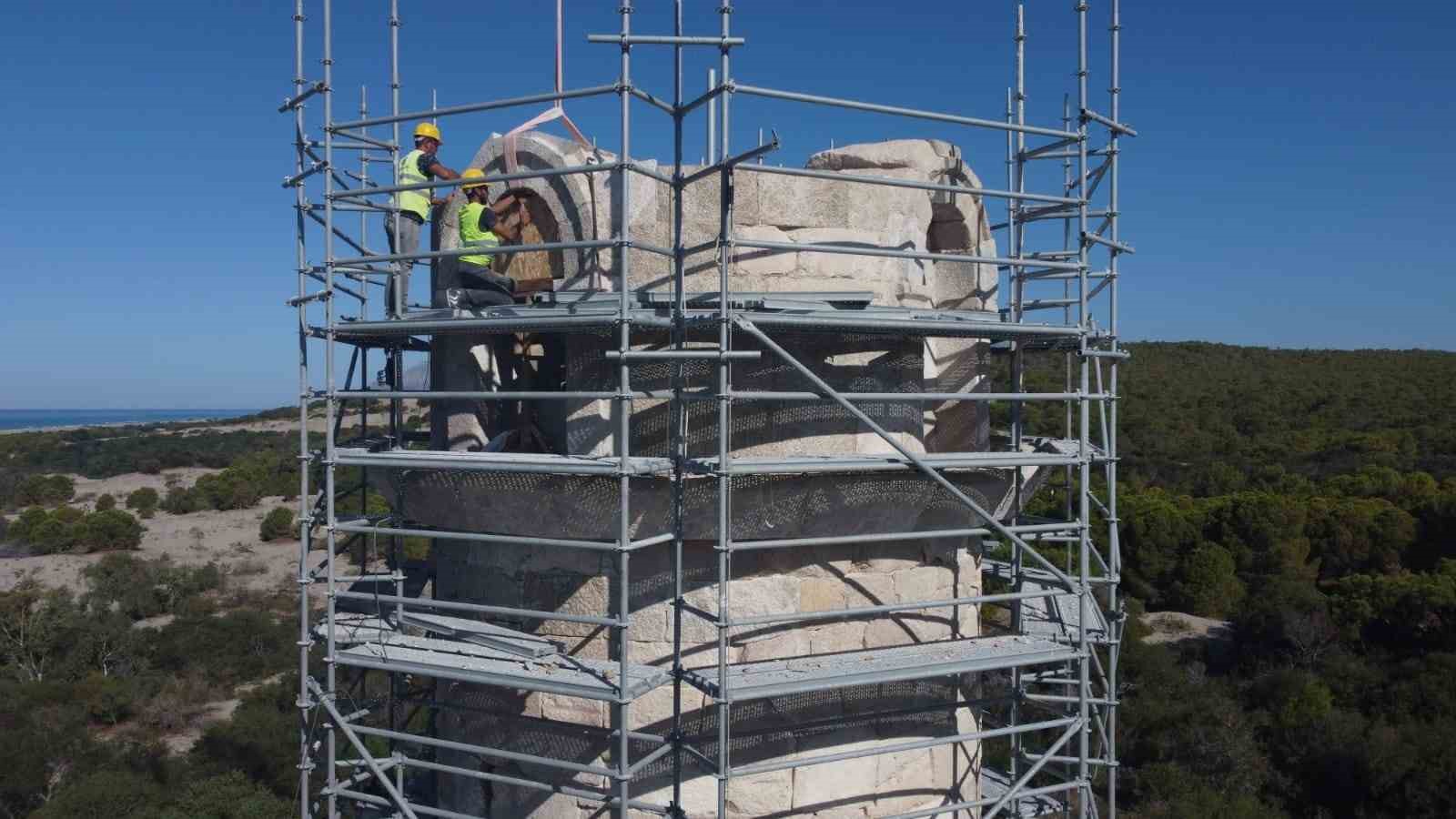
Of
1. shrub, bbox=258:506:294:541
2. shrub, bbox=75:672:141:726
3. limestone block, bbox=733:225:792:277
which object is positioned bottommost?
shrub, bbox=75:672:141:726

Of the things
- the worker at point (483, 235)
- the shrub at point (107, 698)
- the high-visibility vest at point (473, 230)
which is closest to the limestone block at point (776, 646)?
the worker at point (483, 235)

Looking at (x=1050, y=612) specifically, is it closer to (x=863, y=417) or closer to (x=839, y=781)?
(x=839, y=781)

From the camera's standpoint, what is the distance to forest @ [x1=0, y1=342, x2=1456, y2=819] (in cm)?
1805

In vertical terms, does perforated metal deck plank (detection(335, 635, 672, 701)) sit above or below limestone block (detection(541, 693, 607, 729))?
above

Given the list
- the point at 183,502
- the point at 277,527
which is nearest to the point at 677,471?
the point at 277,527

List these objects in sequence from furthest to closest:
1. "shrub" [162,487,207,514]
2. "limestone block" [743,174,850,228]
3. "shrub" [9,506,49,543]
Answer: "shrub" [162,487,207,514]
"shrub" [9,506,49,543]
"limestone block" [743,174,850,228]

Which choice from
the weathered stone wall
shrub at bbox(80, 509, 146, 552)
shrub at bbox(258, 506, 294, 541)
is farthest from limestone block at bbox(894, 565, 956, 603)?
shrub at bbox(80, 509, 146, 552)

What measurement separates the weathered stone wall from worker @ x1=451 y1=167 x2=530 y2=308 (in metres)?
0.20

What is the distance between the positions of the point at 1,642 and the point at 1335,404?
1865 inches

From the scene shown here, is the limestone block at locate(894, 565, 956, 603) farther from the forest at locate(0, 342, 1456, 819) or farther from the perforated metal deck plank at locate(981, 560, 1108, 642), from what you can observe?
the forest at locate(0, 342, 1456, 819)

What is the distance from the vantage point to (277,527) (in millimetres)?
38812

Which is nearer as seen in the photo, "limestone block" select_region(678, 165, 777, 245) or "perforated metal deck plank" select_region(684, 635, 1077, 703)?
"perforated metal deck plank" select_region(684, 635, 1077, 703)

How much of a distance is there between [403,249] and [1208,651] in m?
24.3

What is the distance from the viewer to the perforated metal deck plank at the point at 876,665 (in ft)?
17.5
